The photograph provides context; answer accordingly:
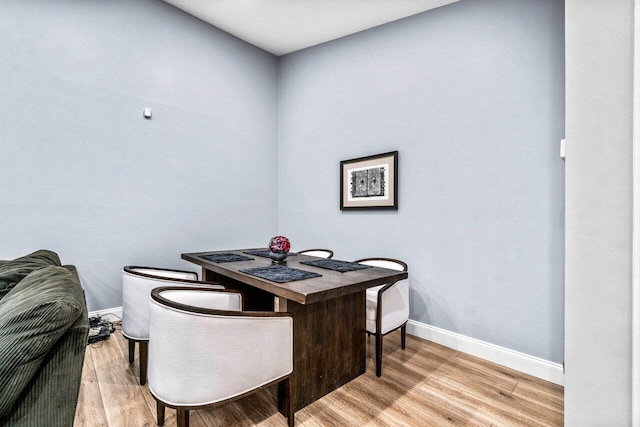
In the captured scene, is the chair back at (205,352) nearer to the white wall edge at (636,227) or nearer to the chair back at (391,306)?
the chair back at (391,306)

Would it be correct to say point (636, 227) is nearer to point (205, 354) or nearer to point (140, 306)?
point (205, 354)

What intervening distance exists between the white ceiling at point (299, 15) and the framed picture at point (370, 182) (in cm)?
131

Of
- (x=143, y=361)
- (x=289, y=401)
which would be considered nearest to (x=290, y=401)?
(x=289, y=401)

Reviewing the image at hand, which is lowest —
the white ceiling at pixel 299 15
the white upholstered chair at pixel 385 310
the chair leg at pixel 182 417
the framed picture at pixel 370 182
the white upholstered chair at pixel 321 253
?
the chair leg at pixel 182 417

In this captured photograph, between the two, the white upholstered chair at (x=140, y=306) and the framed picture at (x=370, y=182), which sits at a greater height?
the framed picture at (x=370, y=182)

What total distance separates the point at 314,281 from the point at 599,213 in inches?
52.3

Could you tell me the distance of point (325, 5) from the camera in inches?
118

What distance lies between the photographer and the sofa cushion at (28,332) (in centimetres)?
82

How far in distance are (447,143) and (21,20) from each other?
11.4 feet

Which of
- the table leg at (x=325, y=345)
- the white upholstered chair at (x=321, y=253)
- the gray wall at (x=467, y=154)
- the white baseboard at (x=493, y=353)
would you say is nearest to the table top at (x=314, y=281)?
the table leg at (x=325, y=345)

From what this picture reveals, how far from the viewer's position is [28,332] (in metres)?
0.87

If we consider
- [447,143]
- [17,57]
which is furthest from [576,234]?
[17,57]

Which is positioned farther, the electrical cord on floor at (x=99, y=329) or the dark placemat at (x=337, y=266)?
the electrical cord on floor at (x=99, y=329)

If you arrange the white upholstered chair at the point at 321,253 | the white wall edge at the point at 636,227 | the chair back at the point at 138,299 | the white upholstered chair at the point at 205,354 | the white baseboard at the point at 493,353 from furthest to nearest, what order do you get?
the white upholstered chair at the point at 321,253 < the white baseboard at the point at 493,353 < the chair back at the point at 138,299 < the white upholstered chair at the point at 205,354 < the white wall edge at the point at 636,227
